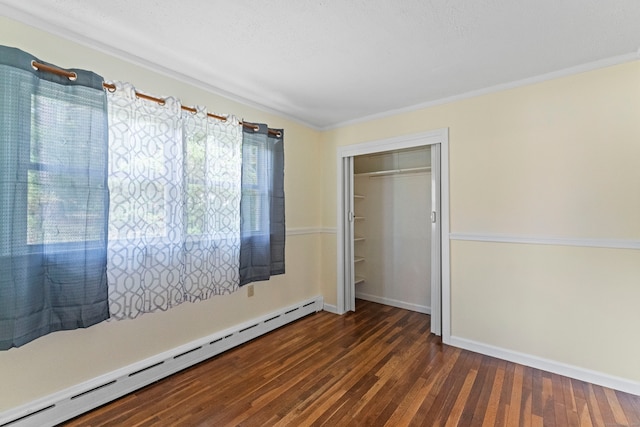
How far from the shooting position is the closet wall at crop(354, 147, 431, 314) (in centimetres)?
357

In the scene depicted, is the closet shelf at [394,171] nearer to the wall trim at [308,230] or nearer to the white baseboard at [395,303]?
the wall trim at [308,230]

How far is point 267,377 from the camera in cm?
216

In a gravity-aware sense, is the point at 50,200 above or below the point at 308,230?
above

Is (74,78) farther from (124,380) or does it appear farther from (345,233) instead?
(345,233)

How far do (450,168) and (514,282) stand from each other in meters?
1.12

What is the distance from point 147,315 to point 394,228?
289 centimetres

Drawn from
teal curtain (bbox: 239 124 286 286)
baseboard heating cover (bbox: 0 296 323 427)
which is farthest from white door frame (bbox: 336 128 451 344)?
baseboard heating cover (bbox: 0 296 323 427)

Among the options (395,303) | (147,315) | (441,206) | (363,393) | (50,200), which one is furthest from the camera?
(395,303)

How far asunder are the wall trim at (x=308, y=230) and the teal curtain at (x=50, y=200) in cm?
182

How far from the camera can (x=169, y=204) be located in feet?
6.93

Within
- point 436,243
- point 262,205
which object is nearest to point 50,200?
point 262,205

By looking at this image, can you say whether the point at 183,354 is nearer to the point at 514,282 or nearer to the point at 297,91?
the point at 297,91

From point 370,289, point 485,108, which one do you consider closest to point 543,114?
point 485,108

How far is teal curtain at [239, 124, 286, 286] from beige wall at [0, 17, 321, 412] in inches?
7.2
